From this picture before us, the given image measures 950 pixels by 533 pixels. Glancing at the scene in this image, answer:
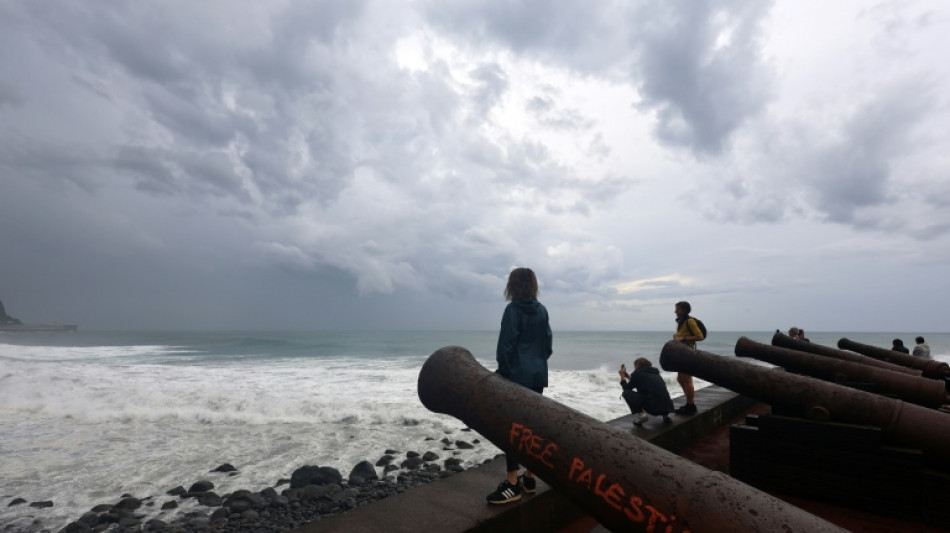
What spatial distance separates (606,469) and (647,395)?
4.45 m

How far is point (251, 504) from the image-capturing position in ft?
20.3

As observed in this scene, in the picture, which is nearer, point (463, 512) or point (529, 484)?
point (463, 512)

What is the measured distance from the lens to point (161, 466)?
796cm

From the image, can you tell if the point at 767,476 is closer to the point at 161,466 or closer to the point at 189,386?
the point at 161,466

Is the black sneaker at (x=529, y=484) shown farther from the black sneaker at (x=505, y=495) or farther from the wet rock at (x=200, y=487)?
the wet rock at (x=200, y=487)

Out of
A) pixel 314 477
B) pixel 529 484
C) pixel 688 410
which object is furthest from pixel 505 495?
pixel 314 477

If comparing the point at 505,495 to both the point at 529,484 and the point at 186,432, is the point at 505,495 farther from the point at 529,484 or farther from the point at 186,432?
the point at 186,432

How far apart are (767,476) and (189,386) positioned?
19.8 m

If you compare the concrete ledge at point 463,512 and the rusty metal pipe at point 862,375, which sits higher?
the rusty metal pipe at point 862,375

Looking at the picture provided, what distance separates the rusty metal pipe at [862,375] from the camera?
4.92m

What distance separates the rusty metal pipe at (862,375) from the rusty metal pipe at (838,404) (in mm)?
1460

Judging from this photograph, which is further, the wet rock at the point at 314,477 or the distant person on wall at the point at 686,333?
the wet rock at the point at 314,477

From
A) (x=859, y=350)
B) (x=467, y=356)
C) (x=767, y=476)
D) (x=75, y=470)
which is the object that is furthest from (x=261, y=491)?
(x=859, y=350)

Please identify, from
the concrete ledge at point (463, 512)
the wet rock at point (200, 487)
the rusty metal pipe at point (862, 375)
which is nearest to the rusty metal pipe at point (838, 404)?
the rusty metal pipe at point (862, 375)
